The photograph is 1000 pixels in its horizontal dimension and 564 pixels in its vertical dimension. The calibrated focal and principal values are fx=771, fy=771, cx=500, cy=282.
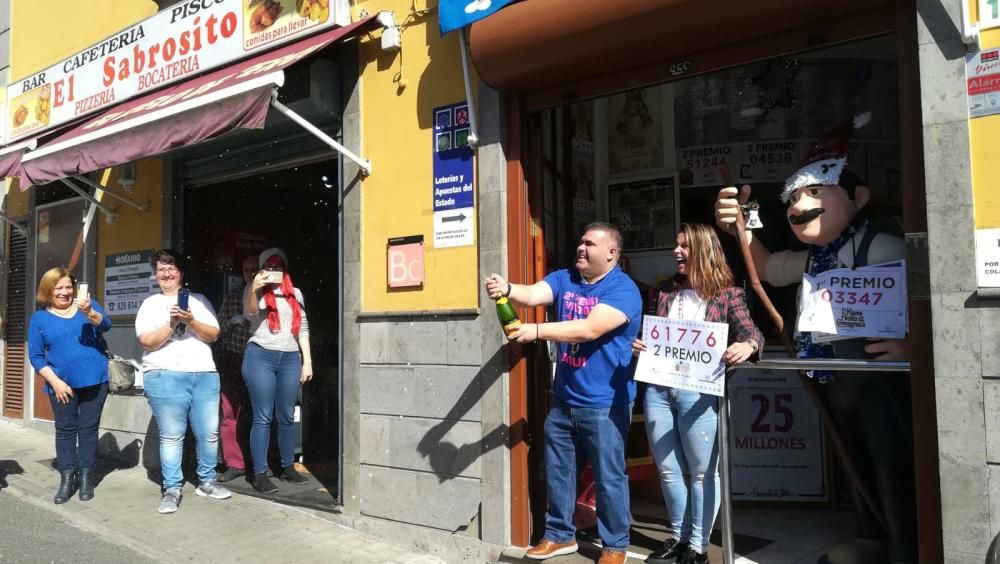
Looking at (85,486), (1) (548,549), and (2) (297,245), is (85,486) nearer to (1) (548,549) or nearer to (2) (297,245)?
(2) (297,245)

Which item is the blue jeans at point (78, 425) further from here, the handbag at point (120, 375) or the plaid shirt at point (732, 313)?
the plaid shirt at point (732, 313)

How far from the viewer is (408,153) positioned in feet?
16.9

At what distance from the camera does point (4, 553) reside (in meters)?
4.81

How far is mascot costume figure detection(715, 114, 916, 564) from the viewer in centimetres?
357

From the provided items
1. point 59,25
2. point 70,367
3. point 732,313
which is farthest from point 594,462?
point 59,25

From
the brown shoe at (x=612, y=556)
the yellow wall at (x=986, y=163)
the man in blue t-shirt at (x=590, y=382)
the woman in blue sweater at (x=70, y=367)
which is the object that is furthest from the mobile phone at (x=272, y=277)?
the yellow wall at (x=986, y=163)

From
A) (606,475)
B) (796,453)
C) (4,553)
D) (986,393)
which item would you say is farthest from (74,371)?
(986,393)

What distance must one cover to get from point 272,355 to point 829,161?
4204 mm

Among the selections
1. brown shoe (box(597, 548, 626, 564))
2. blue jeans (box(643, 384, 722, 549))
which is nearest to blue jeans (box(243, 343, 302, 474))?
brown shoe (box(597, 548, 626, 564))

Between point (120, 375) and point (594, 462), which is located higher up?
point (120, 375)

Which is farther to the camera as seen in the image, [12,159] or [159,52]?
[12,159]

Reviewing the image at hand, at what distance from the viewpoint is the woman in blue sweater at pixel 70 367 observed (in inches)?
231

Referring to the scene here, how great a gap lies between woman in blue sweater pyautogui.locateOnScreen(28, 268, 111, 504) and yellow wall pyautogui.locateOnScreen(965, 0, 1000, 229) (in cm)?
569

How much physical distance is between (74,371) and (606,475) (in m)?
4.24
